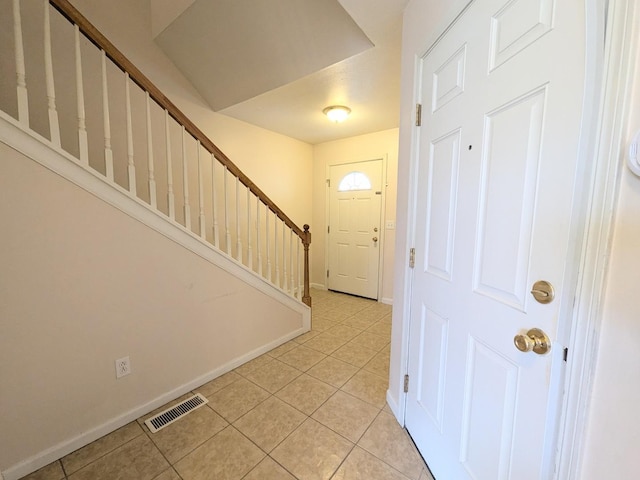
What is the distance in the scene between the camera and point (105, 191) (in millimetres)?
1379

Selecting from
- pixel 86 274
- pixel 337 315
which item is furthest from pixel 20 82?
pixel 337 315

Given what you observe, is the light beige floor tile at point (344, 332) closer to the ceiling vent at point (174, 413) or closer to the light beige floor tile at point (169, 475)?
the ceiling vent at point (174, 413)

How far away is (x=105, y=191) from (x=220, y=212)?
1540 millimetres

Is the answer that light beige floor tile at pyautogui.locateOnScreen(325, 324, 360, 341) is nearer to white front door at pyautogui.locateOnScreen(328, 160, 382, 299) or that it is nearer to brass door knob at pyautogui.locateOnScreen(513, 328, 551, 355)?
white front door at pyautogui.locateOnScreen(328, 160, 382, 299)

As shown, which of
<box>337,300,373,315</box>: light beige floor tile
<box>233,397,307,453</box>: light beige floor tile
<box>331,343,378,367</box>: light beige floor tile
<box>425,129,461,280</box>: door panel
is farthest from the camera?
<box>337,300,373,315</box>: light beige floor tile

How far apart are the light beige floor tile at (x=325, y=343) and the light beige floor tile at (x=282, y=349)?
5.0 inches

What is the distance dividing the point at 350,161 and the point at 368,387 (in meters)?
3.01

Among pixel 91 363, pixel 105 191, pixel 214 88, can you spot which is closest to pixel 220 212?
pixel 214 88

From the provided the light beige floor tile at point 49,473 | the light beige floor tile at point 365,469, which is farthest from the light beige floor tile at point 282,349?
the light beige floor tile at point 49,473

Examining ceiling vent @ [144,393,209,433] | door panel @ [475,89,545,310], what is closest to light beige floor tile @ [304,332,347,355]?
ceiling vent @ [144,393,209,433]

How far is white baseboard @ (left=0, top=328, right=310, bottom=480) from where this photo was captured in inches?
47.9

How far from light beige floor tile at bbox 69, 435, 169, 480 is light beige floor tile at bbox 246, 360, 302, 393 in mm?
710

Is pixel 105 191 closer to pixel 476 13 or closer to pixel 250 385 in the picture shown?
pixel 250 385

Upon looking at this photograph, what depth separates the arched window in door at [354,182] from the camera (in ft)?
12.3
